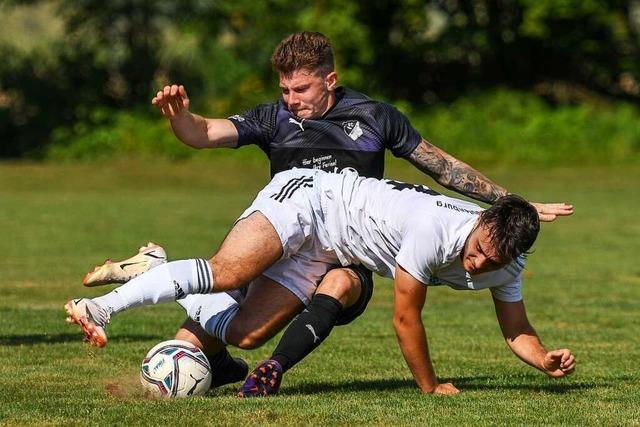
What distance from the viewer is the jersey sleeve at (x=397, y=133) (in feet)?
25.8

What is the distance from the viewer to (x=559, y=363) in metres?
7.41

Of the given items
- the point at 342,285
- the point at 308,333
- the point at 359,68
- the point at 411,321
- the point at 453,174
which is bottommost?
the point at 359,68

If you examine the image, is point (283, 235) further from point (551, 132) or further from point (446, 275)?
point (551, 132)

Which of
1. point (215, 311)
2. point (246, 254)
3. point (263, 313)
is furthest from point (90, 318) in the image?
point (263, 313)

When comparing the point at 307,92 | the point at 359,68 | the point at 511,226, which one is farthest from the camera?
the point at 359,68

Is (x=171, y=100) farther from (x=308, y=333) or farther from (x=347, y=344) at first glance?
(x=347, y=344)

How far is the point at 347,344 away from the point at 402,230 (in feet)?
11.5

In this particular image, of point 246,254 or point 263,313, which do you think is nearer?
point 246,254

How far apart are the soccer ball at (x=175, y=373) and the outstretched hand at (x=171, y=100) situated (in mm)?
1288

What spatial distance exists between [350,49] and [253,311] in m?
33.9

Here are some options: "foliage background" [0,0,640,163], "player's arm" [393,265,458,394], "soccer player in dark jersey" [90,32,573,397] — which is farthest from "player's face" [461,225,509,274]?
"foliage background" [0,0,640,163]

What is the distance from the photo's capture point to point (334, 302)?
7477 millimetres

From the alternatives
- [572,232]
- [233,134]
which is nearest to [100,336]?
[233,134]

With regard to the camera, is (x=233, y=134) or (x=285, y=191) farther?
(x=233, y=134)
